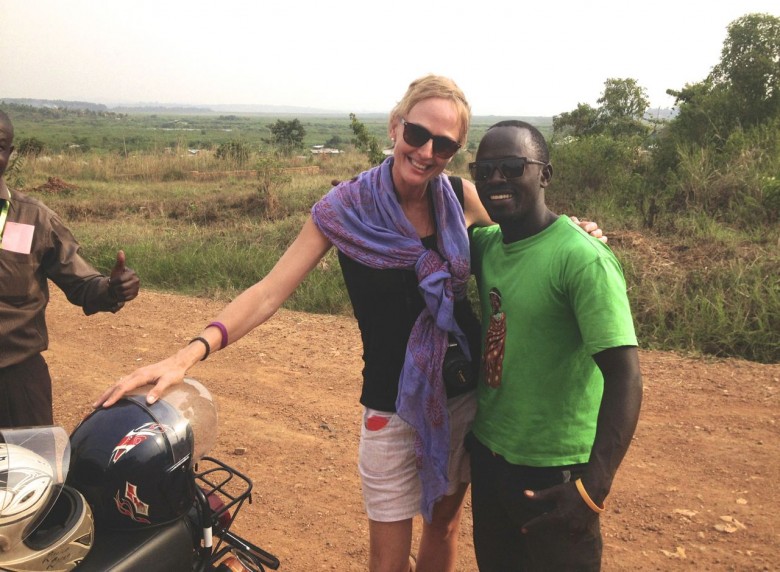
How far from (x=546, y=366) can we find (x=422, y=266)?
19.2 inches

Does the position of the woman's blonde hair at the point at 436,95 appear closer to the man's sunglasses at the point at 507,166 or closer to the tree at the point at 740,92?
the man's sunglasses at the point at 507,166

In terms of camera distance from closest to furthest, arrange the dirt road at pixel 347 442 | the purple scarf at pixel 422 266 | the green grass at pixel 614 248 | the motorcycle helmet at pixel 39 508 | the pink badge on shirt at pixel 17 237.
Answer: the motorcycle helmet at pixel 39 508, the purple scarf at pixel 422 266, the pink badge on shirt at pixel 17 237, the dirt road at pixel 347 442, the green grass at pixel 614 248

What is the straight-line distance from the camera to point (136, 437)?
68.4 inches

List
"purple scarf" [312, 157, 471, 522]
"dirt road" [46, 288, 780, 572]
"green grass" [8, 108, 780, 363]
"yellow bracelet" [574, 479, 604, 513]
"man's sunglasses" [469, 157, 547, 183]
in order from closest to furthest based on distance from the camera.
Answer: "yellow bracelet" [574, 479, 604, 513], "man's sunglasses" [469, 157, 547, 183], "purple scarf" [312, 157, 471, 522], "dirt road" [46, 288, 780, 572], "green grass" [8, 108, 780, 363]

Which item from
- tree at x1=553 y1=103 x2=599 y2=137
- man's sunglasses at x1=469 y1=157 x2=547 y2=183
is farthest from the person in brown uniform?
tree at x1=553 y1=103 x2=599 y2=137

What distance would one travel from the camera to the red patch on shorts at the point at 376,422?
2.24m

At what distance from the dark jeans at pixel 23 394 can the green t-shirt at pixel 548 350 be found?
5.80ft

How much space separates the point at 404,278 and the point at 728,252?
5170 mm

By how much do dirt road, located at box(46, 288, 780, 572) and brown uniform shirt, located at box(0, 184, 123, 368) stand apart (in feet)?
4.55

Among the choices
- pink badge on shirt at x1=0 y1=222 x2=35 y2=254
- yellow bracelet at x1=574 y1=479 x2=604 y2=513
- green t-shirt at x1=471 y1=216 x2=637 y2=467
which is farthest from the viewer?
pink badge on shirt at x1=0 y1=222 x2=35 y2=254

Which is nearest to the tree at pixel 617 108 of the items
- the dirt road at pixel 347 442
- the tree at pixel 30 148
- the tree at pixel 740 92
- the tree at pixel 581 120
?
the tree at pixel 581 120

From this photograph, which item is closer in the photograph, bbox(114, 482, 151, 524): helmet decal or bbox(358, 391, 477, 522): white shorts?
bbox(114, 482, 151, 524): helmet decal

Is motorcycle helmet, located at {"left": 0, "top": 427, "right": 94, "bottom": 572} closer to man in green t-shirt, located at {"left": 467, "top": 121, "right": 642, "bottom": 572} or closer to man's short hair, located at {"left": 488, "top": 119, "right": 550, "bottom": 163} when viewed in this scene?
man in green t-shirt, located at {"left": 467, "top": 121, "right": 642, "bottom": 572}

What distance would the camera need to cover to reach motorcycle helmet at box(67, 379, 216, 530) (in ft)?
5.64
